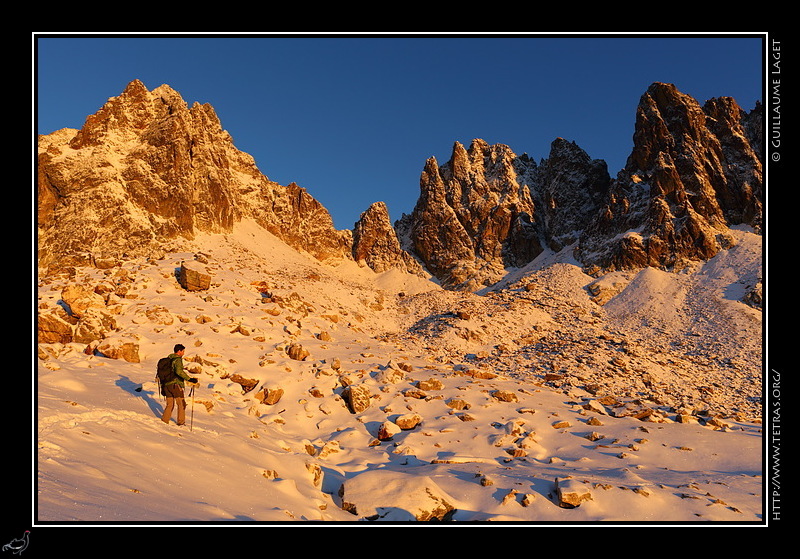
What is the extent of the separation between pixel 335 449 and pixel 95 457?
17.3ft

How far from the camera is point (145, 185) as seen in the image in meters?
39.5

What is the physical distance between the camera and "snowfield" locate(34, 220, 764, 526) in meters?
6.16

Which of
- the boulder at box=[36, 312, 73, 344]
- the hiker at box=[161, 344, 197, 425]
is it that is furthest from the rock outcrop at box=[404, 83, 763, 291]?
the hiker at box=[161, 344, 197, 425]

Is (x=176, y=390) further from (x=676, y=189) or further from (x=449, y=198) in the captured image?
(x=449, y=198)

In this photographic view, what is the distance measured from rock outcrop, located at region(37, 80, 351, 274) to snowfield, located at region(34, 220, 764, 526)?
7728 millimetres

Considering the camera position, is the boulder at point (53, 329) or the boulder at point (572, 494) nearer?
the boulder at point (572, 494)

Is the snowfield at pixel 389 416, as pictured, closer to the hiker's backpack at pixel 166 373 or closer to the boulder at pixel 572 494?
the boulder at pixel 572 494

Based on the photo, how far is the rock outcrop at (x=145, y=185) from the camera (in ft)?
113

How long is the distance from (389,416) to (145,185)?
125ft

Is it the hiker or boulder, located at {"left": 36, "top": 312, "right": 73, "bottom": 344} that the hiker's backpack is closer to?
the hiker

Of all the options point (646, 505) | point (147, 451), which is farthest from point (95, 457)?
point (646, 505)

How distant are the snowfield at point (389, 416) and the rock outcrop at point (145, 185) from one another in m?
7.73

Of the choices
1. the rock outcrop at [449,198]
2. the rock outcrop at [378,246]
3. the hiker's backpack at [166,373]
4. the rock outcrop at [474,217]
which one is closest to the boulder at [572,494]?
the hiker's backpack at [166,373]
